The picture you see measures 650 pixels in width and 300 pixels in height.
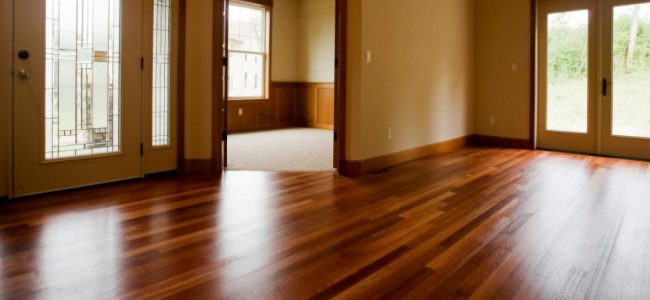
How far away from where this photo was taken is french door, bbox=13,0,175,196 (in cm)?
338

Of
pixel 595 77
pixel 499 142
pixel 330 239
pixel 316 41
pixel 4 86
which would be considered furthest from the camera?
pixel 316 41

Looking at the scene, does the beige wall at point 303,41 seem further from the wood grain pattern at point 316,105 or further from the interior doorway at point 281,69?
the wood grain pattern at point 316,105

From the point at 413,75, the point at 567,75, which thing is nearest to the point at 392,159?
the point at 413,75

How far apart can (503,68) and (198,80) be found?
14.4ft

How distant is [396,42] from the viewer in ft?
16.6

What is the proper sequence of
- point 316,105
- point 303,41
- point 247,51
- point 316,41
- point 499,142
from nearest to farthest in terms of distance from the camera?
point 499,142, point 247,51, point 316,41, point 316,105, point 303,41

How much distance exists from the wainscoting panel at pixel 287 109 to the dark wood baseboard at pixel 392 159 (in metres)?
2.87

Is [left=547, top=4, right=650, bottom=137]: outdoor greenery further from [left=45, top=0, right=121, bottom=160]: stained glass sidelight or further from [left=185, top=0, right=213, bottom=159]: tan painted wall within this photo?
[left=45, top=0, right=121, bottom=160]: stained glass sidelight

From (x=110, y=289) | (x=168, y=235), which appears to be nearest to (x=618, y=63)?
(x=168, y=235)

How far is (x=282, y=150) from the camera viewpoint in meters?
6.09

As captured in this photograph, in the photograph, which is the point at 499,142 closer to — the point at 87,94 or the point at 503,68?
the point at 503,68

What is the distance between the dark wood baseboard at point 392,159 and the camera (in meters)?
4.62

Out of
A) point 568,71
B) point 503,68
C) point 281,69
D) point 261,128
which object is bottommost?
point 261,128

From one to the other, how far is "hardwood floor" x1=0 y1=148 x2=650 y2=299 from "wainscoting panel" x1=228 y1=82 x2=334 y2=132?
4.28 m
